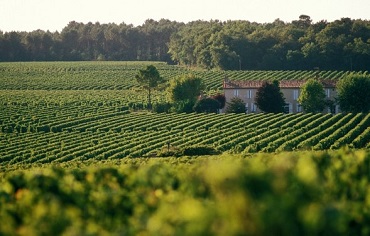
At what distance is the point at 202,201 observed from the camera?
12516 millimetres

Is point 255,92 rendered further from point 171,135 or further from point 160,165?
point 160,165

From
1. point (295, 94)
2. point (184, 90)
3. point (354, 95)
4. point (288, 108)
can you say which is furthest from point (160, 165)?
point (184, 90)

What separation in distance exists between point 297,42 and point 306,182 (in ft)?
371

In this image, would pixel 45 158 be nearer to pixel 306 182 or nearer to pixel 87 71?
pixel 306 182

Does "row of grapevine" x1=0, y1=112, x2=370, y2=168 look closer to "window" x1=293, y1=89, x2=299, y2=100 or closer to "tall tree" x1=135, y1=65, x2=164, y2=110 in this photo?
"window" x1=293, y1=89, x2=299, y2=100

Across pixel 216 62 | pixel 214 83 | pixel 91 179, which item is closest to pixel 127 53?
pixel 216 62

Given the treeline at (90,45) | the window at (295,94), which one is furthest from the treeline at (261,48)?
the window at (295,94)

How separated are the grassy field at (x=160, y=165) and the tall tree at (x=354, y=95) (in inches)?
265

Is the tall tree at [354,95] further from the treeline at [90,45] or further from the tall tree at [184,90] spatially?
the treeline at [90,45]

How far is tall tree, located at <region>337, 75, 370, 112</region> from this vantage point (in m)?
70.5

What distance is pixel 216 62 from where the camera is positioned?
118625 millimetres

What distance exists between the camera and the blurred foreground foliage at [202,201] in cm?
922

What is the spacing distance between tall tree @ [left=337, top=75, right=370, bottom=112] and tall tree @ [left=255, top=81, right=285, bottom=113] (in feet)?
20.1

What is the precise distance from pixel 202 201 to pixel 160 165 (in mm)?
8348
